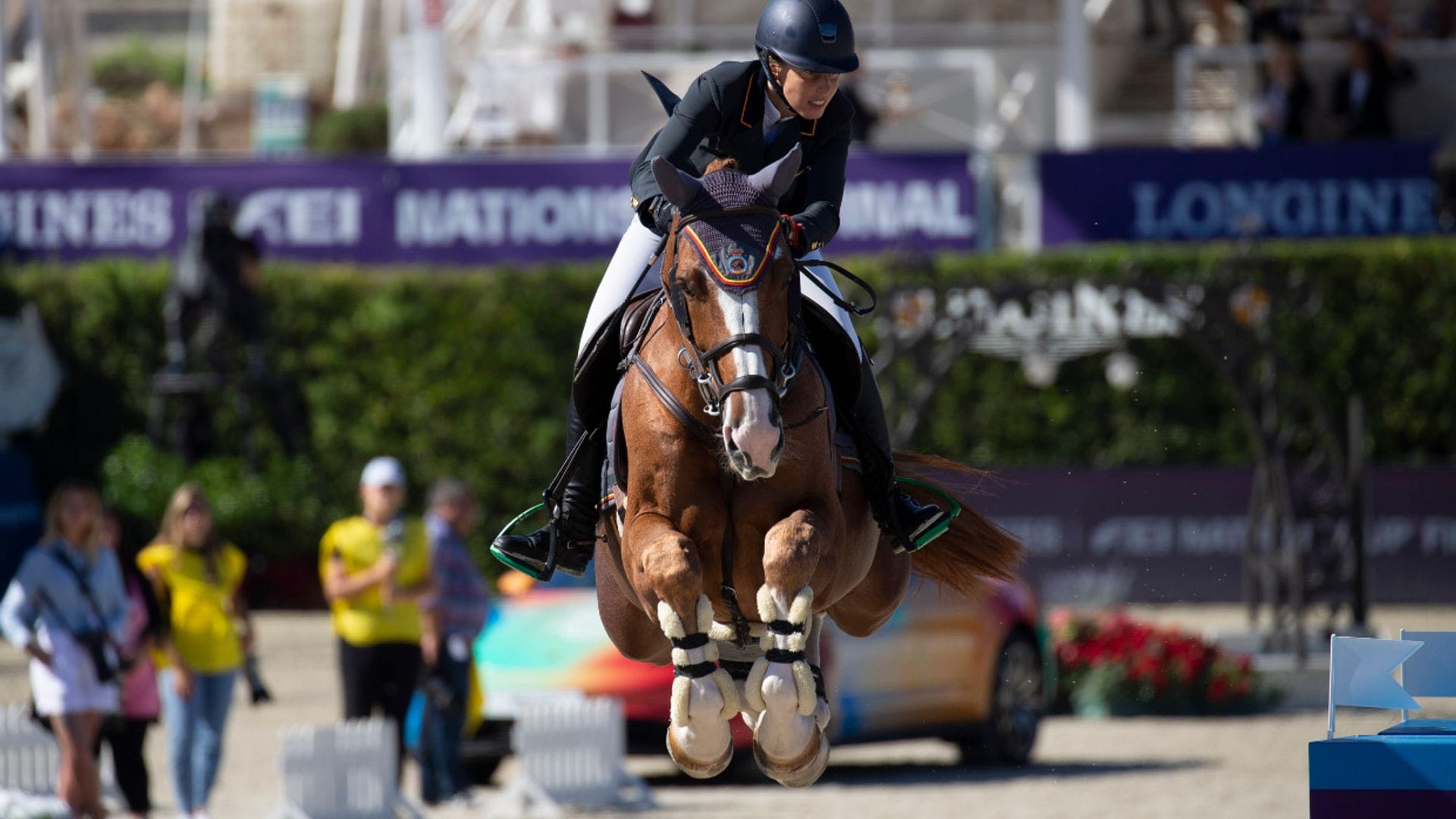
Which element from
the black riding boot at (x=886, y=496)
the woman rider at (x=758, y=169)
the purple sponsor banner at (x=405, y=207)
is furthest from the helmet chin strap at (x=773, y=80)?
the purple sponsor banner at (x=405, y=207)

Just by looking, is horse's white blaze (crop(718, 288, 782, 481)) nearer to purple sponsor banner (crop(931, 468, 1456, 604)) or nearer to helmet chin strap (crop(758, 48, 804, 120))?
helmet chin strap (crop(758, 48, 804, 120))

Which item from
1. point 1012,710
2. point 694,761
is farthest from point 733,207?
point 1012,710

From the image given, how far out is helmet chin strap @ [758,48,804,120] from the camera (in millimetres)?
6887

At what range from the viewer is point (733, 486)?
6.53 meters

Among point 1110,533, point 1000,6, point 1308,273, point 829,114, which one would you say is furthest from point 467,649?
point 1000,6

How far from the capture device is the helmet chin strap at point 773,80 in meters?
6.89

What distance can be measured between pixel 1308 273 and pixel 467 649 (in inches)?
488

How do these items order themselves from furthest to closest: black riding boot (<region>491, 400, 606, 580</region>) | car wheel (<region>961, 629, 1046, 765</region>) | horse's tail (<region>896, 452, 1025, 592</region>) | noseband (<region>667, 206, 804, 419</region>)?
1. car wheel (<region>961, 629, 1046, 765</region>)
2. horse's tail (<region>896, 452, 1025, 592</region>)
3. black riding boot (<region>491, 400, 606, 580</region>)
4. noseband (<region>667, 206, 804, 419</region>)

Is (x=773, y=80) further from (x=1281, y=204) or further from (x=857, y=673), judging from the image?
(x=1281, y=204)

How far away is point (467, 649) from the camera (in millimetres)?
12086

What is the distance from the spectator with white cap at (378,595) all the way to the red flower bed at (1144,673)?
664 centimetres

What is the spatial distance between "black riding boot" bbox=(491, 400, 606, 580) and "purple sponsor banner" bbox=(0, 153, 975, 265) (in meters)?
14.7

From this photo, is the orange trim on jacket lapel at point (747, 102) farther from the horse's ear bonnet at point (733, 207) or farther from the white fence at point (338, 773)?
the white fence at point (338, 773)

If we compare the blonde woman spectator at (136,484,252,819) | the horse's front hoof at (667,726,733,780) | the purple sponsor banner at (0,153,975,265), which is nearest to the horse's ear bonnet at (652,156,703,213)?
the horse's front hoof at (667,726,733,780)
